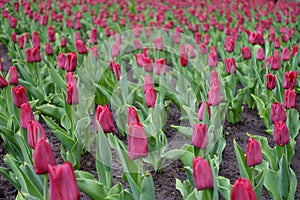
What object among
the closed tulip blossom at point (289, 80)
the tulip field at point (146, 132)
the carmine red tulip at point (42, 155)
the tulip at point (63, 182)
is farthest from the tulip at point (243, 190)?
the closed tulip blossom at point (289, 80)

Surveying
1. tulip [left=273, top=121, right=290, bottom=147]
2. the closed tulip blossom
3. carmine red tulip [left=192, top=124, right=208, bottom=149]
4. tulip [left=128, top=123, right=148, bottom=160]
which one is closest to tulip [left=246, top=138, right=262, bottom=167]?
carmine red tulip [left=192, top=124, right=208, bottom=149]

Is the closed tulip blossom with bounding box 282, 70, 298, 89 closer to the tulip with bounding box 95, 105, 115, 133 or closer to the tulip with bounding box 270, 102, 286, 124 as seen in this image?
the tulip with bounding box 270, 102, 286, 124

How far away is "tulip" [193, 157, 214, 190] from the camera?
141cm

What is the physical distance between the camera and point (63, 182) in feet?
4.15

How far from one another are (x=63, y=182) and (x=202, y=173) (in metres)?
0.44

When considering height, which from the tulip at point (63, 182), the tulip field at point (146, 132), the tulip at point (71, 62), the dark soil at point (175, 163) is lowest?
the dark soil at point (175, 163)

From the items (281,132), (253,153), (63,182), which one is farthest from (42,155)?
(281,132)

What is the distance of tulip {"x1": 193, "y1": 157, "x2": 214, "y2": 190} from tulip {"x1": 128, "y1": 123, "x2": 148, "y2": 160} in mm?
290

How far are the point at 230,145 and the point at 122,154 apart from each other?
151 centimetres

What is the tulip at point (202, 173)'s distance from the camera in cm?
141

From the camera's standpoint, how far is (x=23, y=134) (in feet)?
7.66

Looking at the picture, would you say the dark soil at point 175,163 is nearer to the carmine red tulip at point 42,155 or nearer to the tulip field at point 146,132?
the tulip field at point 146,132

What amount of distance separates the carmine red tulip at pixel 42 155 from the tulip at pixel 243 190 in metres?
0.60

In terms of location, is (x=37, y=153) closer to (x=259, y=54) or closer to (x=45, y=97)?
(x=45, y=97)
